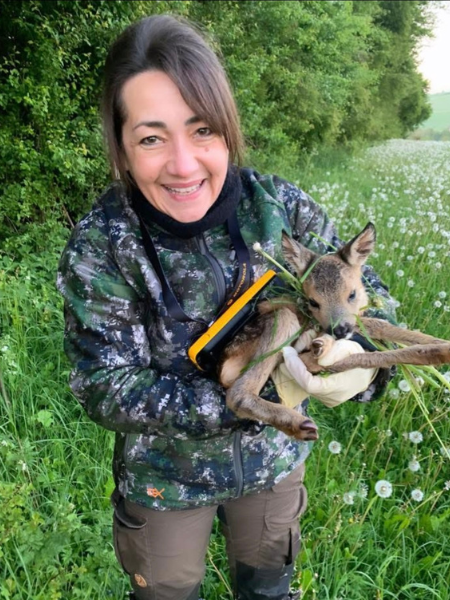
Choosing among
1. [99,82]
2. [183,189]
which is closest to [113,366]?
[183,189]

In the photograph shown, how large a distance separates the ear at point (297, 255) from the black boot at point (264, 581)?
1.43 metres

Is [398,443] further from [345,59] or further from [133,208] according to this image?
[345,59]

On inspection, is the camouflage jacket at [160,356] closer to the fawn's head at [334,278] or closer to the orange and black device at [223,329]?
the orange and black device at [223,329]

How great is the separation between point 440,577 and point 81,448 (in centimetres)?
238

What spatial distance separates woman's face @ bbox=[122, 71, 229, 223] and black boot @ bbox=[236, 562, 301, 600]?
1695mm

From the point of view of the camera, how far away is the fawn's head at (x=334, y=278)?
7.23 feet

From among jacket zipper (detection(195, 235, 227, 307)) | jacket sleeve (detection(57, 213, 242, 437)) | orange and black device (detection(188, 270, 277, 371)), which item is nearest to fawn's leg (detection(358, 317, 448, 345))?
orange and black device (detection(188, 270, 277, 371))

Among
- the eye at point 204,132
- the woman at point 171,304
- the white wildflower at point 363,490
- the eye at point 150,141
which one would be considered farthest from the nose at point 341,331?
the white wildflower at point 363,490

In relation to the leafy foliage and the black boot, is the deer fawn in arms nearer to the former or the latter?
the black boot

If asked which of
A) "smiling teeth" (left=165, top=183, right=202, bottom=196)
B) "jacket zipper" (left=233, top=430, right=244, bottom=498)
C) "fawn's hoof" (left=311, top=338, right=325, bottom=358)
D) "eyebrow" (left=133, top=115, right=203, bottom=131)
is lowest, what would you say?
"jacket zipper" (left=233, top=430, right=244, bottom=498)

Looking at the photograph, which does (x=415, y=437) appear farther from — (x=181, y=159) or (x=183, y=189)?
(x=181, y=159)

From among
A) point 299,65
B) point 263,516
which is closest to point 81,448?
point 263,516

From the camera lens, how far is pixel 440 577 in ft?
8.88

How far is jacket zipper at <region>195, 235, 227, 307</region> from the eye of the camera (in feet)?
6.69
